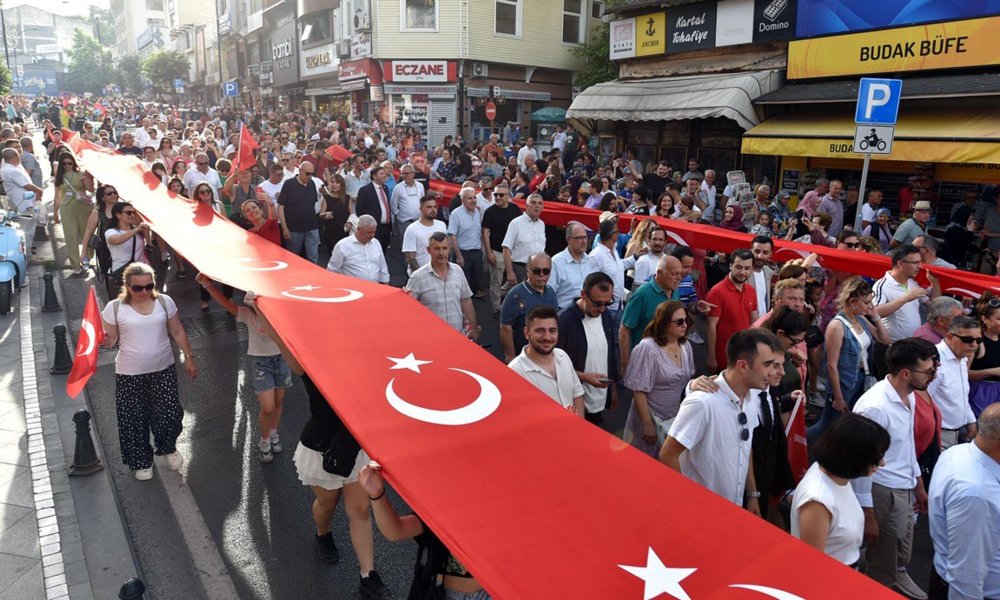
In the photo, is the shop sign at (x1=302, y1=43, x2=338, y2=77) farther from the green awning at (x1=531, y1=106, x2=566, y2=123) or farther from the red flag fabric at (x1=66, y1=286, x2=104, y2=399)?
the red flag fabric at (x1=66, y1=286, x2=104, y2=399)

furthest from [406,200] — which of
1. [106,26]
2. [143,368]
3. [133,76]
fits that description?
[106,26]

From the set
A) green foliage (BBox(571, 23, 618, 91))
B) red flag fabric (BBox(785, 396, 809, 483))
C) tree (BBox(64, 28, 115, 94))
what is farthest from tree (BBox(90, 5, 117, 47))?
red flag fabric (BBox(785, 396, 809, 483))

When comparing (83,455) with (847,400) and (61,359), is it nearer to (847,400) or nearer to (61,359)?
(61,359)

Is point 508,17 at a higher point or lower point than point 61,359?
higher

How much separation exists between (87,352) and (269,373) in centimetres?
Answer: 133

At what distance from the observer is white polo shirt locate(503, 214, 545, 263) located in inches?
352

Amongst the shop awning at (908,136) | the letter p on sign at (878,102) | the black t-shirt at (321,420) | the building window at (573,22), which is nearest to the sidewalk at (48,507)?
the black t-shirt at (321,420)

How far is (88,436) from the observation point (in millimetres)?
5895

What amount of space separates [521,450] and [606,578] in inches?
34.4

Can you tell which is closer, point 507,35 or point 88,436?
point 88,436

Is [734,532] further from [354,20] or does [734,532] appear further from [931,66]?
[354,20]

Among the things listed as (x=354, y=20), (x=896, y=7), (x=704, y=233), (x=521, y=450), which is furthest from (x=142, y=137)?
(x=521, y=450)

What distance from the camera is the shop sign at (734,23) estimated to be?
53.9 feet

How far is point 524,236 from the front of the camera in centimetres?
900
